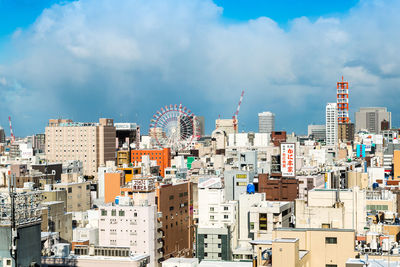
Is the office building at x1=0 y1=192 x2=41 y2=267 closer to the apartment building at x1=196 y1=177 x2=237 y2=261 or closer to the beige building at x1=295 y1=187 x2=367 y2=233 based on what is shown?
the beige building at x1=295 y1=187 x2=367 y2=233

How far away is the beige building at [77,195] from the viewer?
8062 cm

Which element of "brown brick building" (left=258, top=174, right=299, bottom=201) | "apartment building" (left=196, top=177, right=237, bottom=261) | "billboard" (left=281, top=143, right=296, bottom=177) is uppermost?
"billboard" (left=281, top=143, right=296, bottom=177)

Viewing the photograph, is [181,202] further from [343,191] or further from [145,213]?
[343,191]

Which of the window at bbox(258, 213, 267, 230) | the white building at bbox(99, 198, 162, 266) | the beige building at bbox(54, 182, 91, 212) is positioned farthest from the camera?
the beige building at bbox(54, 182, 91, 212)

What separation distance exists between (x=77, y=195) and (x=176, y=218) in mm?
20166

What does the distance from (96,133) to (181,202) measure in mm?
70134

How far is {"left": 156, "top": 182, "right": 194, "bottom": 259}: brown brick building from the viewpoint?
6283 cm

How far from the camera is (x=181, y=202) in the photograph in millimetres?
69562

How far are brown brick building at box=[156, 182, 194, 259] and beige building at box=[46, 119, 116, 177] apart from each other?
2532 inches

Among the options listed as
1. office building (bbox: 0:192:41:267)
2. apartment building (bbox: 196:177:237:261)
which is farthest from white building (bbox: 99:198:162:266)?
office building (bbox: 0:192:41:267)

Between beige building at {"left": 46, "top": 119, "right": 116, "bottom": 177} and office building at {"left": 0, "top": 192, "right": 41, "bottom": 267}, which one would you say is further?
beige building at {"left": 46, "top": 119, "right": 116, "bottom": 177}

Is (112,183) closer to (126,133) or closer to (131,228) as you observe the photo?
(131,228)

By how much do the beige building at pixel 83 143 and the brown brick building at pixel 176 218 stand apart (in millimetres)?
64304

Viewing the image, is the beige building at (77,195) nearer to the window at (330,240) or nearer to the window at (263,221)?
the window at (263,221)
